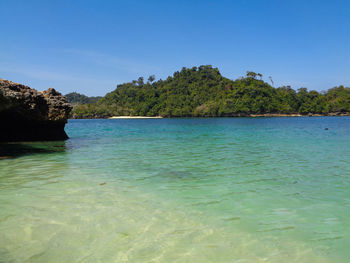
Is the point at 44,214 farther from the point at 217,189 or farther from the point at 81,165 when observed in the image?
the point at 81,165

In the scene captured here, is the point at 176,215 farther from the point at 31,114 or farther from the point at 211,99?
the point at 211,99

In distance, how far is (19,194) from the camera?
526cm

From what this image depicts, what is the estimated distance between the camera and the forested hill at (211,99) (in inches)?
4744

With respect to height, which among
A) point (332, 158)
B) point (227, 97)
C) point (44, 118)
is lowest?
point (332, 158)

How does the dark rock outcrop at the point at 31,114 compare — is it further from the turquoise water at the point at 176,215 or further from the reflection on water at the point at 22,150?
the turquoise water at the point at 176,215

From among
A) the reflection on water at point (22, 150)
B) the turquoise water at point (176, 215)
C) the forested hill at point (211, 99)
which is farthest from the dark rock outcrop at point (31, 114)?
the forested hill at point (211, 99)

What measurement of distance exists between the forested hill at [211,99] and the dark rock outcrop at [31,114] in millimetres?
104745

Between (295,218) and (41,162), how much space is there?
27.5 ft

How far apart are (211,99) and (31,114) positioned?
121069 mm

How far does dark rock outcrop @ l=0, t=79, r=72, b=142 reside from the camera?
13785 mm

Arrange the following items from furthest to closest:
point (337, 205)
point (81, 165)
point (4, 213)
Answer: point (81, 165) < point (337, 205) < point (4, 213)

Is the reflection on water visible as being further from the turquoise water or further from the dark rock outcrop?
the turquoise water

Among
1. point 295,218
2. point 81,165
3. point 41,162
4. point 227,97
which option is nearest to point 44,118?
point 41,162

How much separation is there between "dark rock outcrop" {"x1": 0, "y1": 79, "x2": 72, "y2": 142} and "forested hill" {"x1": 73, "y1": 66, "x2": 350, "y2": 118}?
4124 inches
